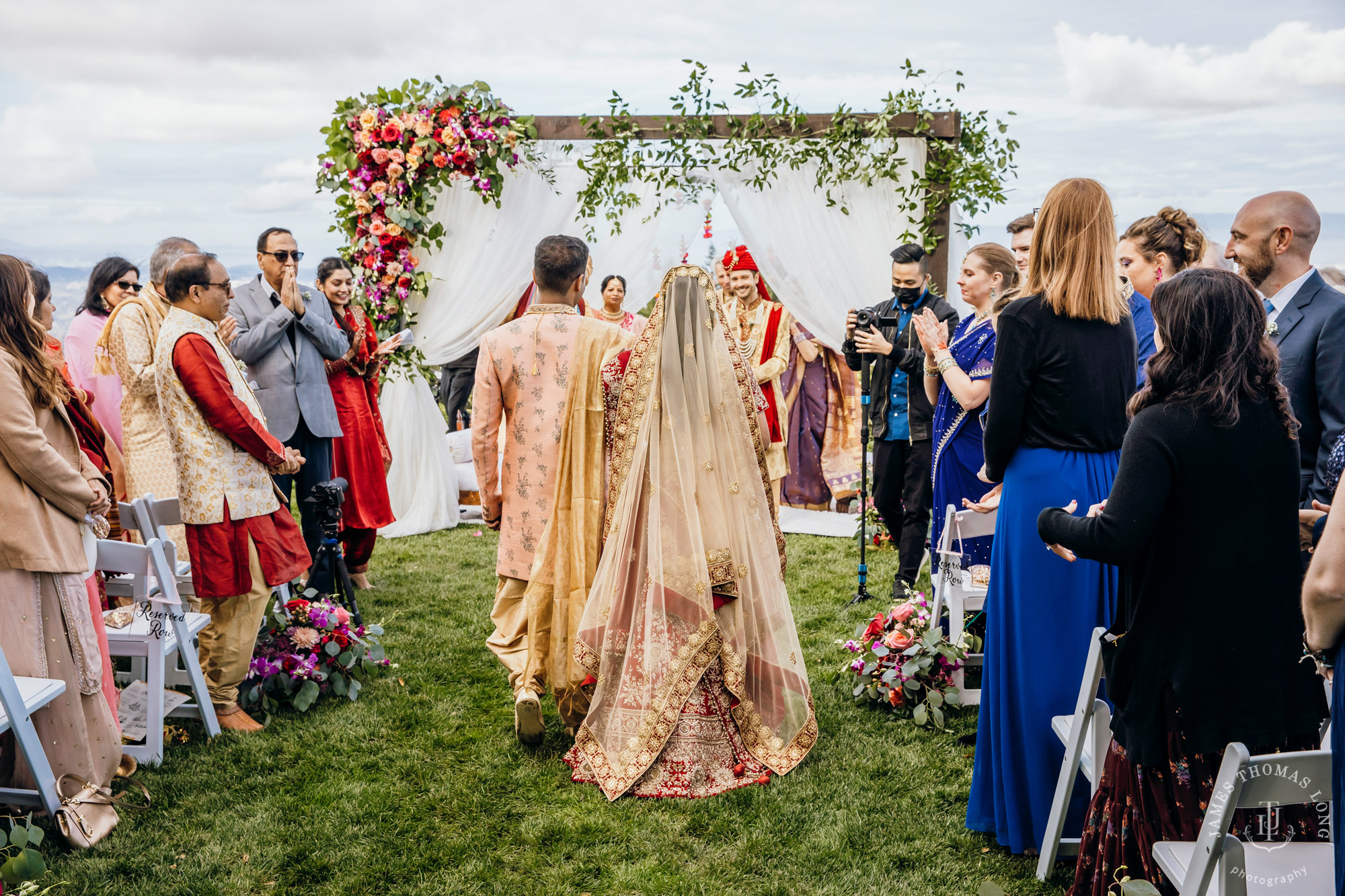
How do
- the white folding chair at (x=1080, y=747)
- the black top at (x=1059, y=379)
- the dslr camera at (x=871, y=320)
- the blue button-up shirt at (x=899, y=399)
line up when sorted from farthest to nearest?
the blue button-up shirt at (x=899, y=399), the dslr camera at (x=871, y=320), the black top at (x=1059, y=379), the white folding chair at (x=1080, y=747)

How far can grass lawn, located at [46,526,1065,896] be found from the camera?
285 cm

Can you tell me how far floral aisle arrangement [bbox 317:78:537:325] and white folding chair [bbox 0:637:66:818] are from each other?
4.62 metres

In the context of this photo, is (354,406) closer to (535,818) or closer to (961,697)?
(535,818)

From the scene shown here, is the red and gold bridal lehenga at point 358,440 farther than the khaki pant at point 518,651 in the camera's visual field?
Yes

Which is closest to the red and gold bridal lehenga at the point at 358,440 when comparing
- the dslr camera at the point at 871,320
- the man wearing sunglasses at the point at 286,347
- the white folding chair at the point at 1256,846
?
the man wearing sunglasses at the point at 286,347

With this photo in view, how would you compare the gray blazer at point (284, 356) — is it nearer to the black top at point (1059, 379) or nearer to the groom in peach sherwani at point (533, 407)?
the groom in peach sherwani at point (533, 407)

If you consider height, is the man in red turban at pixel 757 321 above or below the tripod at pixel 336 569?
above

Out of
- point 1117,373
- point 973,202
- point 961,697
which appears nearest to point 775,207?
point 973,202

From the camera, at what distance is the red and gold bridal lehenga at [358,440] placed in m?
5.46

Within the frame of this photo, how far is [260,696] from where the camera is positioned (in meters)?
4.05

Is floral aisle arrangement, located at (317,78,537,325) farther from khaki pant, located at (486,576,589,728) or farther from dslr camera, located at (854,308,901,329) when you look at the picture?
khaki pant, located at (486,576,589,728)

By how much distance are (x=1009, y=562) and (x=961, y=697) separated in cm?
138

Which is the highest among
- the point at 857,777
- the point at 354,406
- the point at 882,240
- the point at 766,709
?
the point at 882,240

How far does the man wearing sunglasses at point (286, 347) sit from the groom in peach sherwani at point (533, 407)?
1.57 metres
